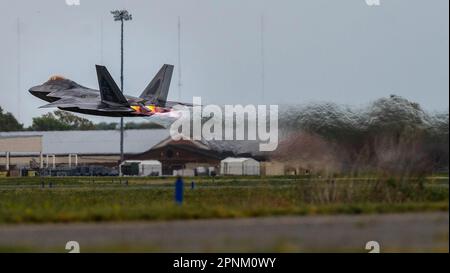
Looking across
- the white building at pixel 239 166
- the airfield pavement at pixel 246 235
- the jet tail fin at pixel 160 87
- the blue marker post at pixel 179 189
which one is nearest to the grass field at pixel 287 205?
the blue marker post at pixel 179 189

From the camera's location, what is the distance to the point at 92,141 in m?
99.8

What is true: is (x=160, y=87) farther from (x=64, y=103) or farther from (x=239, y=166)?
(x=64, y=103)

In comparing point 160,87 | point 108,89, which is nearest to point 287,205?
point 108,89

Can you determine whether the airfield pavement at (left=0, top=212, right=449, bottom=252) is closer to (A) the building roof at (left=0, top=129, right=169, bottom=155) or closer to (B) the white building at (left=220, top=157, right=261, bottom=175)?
(B) the white building at (left=220, top=157, right=261, bottom=175)

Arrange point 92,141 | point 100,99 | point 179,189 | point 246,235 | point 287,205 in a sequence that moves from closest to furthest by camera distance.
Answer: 1. point 246,235
2. point 179,189
3. point 287,205
4. point 100,99
5. point 92,141

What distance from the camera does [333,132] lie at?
116 feet

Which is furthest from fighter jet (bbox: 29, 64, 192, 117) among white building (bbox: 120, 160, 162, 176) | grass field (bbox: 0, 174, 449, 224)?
white building (bbox: 120, 160, 162, 176)

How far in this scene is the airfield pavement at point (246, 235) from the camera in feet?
58.2

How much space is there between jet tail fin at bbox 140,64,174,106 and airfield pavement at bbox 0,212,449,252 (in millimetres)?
38223

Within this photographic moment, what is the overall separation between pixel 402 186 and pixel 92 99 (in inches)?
1244

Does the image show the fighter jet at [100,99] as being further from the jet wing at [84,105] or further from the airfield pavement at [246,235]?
the airfield pavement at [246,235]

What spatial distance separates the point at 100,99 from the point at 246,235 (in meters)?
37.9

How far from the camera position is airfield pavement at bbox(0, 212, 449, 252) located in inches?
698
